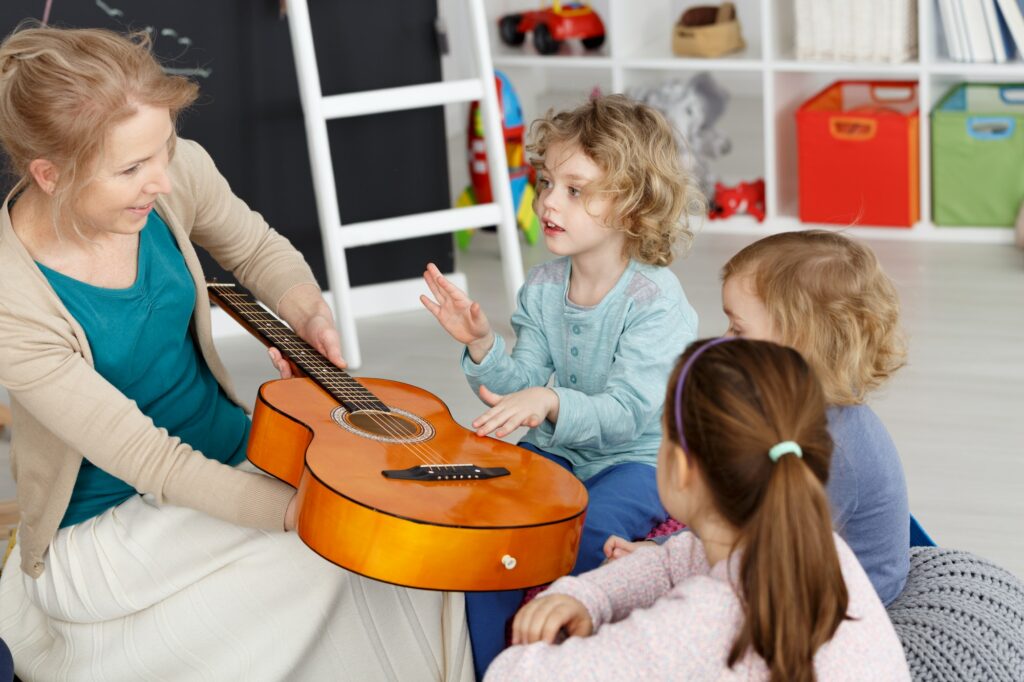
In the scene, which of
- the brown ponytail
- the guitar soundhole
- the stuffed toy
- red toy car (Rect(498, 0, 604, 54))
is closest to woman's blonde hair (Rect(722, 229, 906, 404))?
the brown ponytail

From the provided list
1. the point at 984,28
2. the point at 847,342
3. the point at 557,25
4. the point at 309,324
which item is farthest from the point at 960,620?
the point at 557,25

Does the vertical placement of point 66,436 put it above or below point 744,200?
above

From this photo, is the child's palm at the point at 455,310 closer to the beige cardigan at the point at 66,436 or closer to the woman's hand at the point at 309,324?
the woman's hand at the point at 309,324

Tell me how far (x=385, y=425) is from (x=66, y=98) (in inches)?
23.2

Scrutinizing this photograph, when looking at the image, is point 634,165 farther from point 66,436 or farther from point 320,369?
point 66,436

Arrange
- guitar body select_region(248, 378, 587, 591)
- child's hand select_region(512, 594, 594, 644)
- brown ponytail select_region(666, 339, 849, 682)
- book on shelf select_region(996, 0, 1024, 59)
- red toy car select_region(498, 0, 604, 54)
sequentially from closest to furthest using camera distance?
1. brown ponytail select_region(666, 339, 849, 682)
2. child's hand select_region(512, 594, 594, 644)
3. guitar body select_region(248, 378, 587, 591)
4. book on shelf select_region(996, 0, 1024, 59)
5. red toy car select_region(498, 0, 604, 54)

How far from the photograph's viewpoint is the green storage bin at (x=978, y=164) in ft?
12.4

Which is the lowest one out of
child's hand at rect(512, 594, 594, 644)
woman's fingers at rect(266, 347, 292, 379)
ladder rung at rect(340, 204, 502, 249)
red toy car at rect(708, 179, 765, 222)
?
red toy car at rect(708, 179, 765, 222)

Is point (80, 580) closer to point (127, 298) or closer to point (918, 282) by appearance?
point (127, 298)

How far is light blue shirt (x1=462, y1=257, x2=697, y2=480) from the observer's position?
2004mm

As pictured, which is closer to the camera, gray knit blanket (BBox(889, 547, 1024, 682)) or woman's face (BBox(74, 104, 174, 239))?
gray knit blanket (BBox(889, 547, 1024, 682))

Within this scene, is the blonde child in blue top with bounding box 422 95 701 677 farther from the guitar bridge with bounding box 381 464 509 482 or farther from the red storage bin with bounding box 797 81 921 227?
the red storage bin with bounding box 797 81 921 227

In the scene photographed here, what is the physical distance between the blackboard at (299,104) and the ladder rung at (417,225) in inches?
6.2

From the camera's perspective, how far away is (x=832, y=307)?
175 centimetres
